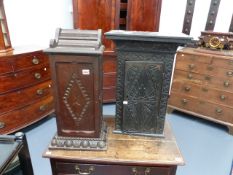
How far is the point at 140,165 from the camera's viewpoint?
130 centimetres

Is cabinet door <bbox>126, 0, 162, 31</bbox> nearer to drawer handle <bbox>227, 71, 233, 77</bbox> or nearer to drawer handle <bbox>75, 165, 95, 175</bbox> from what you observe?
drawer handle <bbox>227, 71, 233, 77</bbox>

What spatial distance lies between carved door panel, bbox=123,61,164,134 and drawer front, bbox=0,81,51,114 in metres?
1.27

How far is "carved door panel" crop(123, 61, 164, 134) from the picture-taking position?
1298mm

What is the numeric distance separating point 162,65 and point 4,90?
1.57 m

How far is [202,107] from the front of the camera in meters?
2.50

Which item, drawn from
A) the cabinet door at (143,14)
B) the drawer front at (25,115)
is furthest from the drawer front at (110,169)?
the cabinet door at (143,14)

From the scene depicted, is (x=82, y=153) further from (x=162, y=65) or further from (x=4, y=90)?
(x=4, y=90)

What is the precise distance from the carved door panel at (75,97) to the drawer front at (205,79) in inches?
64.0

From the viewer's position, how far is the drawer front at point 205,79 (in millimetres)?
2281

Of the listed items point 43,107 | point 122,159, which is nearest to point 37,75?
point 43,107

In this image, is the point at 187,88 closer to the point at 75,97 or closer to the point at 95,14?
the point at 95,14

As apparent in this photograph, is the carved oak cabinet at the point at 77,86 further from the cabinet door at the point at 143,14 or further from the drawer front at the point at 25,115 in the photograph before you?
the cabinet door at the point at 143,14

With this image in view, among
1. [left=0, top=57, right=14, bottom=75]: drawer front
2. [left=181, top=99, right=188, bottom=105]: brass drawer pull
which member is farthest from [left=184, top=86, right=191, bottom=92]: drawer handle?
[left=0, top=57, right=14, bottom=75]: drawer front

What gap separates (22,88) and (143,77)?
1.43 meters
